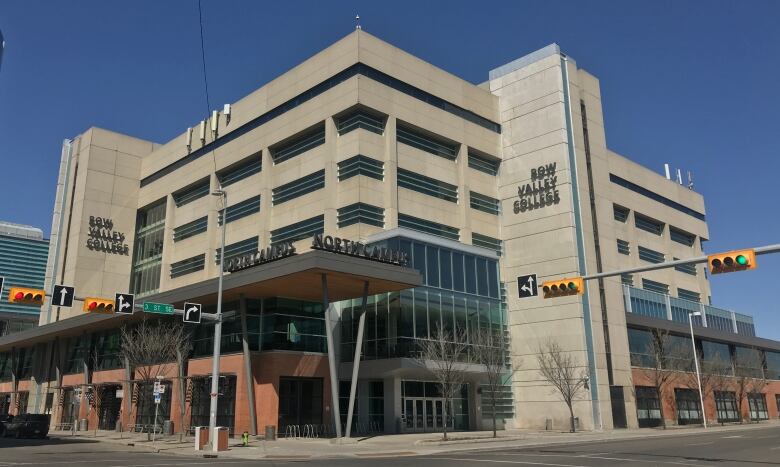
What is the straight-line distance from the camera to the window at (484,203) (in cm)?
5759

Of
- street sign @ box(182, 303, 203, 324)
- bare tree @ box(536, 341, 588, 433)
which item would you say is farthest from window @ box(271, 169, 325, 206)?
bare tree @ box(536, 341, 588, 433)

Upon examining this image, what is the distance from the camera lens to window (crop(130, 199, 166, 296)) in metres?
70.2

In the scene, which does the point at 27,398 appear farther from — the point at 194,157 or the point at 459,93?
the point at 459,93

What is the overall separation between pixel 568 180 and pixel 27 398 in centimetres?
5946

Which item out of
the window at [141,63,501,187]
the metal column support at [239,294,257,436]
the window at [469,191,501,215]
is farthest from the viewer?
the window at [469,191,501,215]

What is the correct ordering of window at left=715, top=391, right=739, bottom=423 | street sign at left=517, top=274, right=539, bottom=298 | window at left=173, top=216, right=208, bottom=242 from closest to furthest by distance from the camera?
street sign at left=517, top=274, right=539, bottom=298 < window at left=173, top=216, right=208, bottom=242 < window at left=715, top=391, right=739, bottom=423

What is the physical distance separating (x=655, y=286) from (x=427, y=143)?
36.6 m

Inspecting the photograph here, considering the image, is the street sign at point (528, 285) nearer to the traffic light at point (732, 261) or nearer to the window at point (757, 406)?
the traffic light at point (732, 261)

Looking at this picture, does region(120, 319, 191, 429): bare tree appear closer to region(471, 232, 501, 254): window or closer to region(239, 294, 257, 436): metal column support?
region(239, 294, 257, 436): metal column support

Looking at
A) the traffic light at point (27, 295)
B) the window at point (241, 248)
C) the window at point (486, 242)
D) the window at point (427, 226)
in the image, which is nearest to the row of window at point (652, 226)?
the window at point (486, 242)

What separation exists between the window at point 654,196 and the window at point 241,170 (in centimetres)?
3797

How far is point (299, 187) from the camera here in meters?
53.5

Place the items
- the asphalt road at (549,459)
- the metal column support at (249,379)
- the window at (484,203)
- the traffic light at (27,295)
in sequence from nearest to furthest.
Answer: the asphalt road at (549,459), the traffic light at (27,295), the metal column support at (249,379), the window at (484,203)

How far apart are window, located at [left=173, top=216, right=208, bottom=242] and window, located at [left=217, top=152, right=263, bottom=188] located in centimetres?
463
